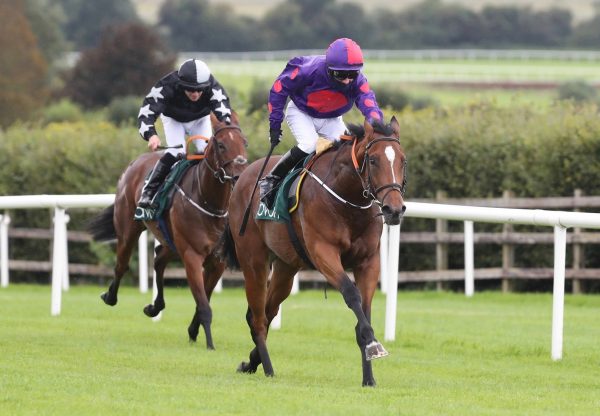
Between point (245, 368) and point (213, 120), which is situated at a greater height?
point (213, 120)

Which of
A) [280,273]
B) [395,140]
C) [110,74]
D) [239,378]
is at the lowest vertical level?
[239,378]

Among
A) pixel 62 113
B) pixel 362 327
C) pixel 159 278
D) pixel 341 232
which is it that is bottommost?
pixel 362 327

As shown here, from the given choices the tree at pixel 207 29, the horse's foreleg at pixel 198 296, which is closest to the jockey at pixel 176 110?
the horse's foreleg at pixel 198 296

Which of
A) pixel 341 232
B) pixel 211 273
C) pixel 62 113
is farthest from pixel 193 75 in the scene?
pixel 62 113

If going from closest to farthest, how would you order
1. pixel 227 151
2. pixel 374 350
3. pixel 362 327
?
pixel 374 350 < pixel 362 327 < pixel 227 151

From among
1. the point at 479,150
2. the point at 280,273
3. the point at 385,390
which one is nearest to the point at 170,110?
the point at 280,273

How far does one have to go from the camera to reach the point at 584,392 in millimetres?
7832

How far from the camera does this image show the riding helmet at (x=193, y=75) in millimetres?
10977

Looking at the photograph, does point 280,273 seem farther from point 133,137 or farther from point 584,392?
point 133,137

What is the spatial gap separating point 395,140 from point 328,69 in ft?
2.94

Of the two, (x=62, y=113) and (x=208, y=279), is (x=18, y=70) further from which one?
(x=208, y=279)

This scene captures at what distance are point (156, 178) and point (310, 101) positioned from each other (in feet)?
8.89

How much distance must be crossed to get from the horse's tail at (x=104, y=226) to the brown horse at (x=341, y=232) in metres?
3.63

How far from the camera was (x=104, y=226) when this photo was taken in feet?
41.4
